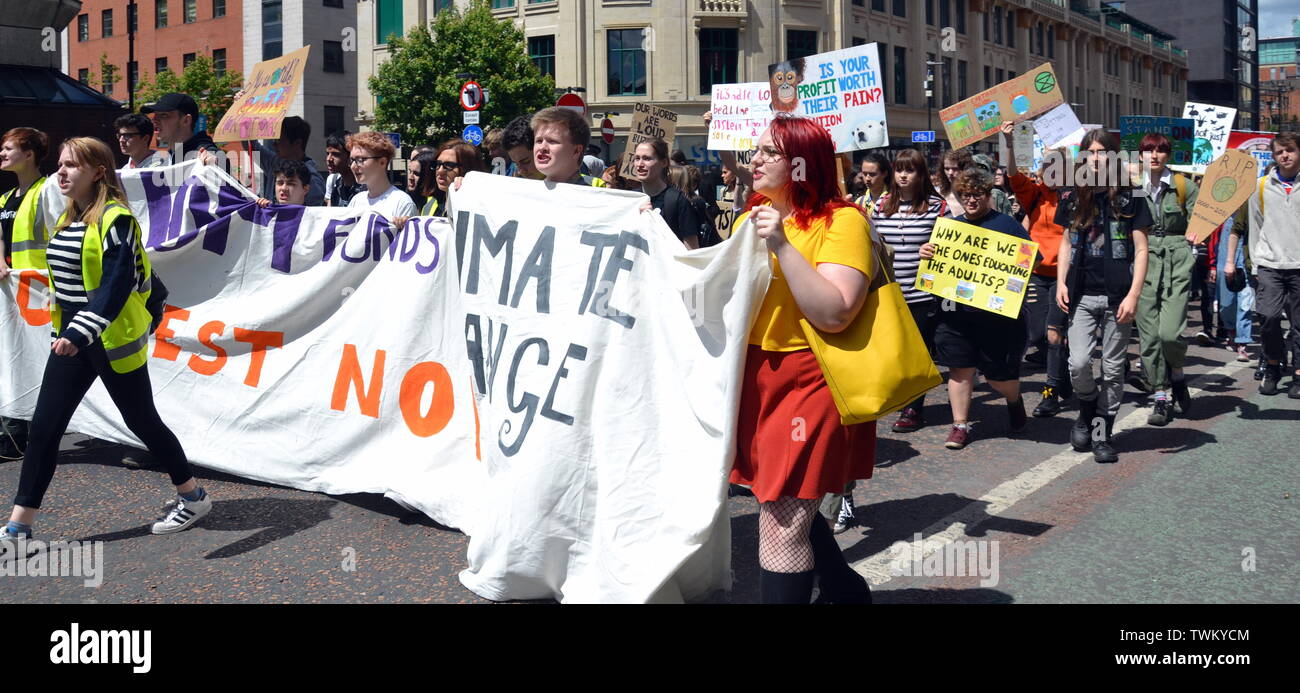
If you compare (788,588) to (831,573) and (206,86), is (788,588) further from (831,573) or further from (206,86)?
(206,86)

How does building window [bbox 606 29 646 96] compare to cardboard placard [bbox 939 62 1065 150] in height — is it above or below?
above

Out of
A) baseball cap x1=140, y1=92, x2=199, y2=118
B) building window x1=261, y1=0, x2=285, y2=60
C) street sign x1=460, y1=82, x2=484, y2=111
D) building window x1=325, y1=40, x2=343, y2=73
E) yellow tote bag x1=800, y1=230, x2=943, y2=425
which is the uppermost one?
building window x1=261, y1=0, x2=285, y2=60

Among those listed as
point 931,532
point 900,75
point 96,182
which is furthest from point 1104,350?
point 900,75

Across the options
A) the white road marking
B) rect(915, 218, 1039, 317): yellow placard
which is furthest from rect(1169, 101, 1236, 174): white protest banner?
rect(915, 218, 1039, 317): yellow placard

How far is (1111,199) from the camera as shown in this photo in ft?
22.5

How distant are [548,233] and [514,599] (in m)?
1.35

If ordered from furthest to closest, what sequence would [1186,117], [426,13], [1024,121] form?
1. [426,13]
2. [1186,117]
3. [1024,121]

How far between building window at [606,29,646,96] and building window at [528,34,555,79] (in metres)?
2.51

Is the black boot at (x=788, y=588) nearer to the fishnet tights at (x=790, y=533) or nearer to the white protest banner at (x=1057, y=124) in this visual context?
the fishnet tights at (x=790, y=533)

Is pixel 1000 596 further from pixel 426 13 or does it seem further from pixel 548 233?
pixel 426 13

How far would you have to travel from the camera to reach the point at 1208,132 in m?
15.1

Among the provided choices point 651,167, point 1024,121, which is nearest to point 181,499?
point 651,167

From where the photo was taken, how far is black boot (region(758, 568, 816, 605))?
3400 millimetres

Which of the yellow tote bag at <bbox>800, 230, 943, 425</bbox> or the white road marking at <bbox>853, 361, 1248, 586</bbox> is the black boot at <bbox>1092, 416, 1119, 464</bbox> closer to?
the white road marking at <bbox>853, 361, 1248, 586</bbox>
